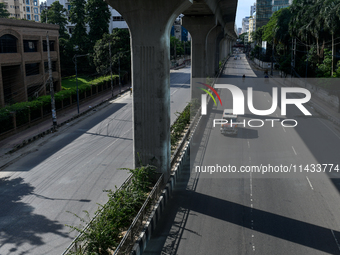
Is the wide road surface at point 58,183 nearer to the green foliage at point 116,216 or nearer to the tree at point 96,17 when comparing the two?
the green foliage at point 116,216

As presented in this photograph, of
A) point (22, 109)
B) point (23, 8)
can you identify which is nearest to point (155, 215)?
point (22, 109)

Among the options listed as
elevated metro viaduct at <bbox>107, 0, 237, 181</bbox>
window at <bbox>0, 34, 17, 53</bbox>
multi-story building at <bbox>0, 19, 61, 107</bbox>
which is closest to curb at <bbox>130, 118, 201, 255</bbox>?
elevated metro viaduct at <bbox>107, 0, 237, 181</bbox>

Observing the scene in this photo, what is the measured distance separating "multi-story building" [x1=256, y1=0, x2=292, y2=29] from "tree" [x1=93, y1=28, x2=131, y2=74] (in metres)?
127

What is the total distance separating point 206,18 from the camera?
41.4 m

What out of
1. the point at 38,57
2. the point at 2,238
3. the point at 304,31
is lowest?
the point at 2,238

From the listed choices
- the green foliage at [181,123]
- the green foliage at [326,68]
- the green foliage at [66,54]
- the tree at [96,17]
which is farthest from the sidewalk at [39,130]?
the green foliage at [326,68]

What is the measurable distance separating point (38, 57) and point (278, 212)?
44.3 meters

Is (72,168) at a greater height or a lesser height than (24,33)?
lesser

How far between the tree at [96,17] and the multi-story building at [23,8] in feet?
229

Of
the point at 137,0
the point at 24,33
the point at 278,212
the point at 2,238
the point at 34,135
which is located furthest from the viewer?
the point at 24,33

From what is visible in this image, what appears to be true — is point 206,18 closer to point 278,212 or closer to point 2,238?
point 278,212

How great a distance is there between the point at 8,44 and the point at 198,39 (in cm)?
2312

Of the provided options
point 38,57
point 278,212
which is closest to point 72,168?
point 278,212

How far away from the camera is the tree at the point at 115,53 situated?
218 ft
